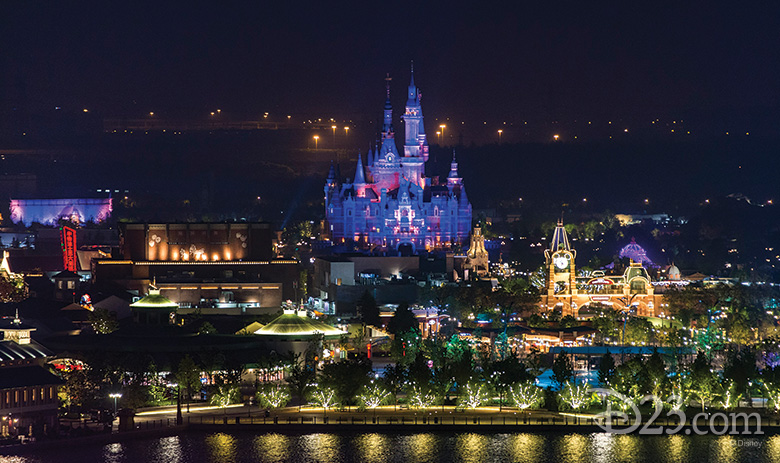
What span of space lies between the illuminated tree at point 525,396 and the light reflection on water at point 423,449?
3192mm

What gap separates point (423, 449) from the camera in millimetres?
60812

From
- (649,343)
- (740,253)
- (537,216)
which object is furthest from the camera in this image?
(537,216)

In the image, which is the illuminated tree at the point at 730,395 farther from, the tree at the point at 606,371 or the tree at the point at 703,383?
the tree at the point at 606,371

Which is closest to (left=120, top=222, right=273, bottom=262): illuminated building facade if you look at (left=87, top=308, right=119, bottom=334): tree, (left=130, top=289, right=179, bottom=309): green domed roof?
(left=130, top=289, right=179, bottom=309): green domed roof

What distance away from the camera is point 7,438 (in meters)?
59.5

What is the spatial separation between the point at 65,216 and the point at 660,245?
66045mm

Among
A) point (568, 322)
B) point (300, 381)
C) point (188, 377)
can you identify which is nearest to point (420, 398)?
point (300, 381)

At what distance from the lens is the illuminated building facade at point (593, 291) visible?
9412 centimetres

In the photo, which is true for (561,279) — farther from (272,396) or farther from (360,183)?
(360,183)

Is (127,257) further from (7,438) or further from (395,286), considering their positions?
(7,438)

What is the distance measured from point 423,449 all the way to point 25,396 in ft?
51.4

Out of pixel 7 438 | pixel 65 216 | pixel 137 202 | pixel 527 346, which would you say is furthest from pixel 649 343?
pixel 137 202

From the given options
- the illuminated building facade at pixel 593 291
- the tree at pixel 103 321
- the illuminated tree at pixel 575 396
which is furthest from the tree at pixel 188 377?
the illuminated building facade at pixel 593 291

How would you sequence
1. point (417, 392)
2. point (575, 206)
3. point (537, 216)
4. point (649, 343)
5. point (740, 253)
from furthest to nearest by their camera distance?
1. point (575, 206)
2. point (537, 216)
3. point (740, 253)
4. point (649, 343)
5. point (417, 392)
